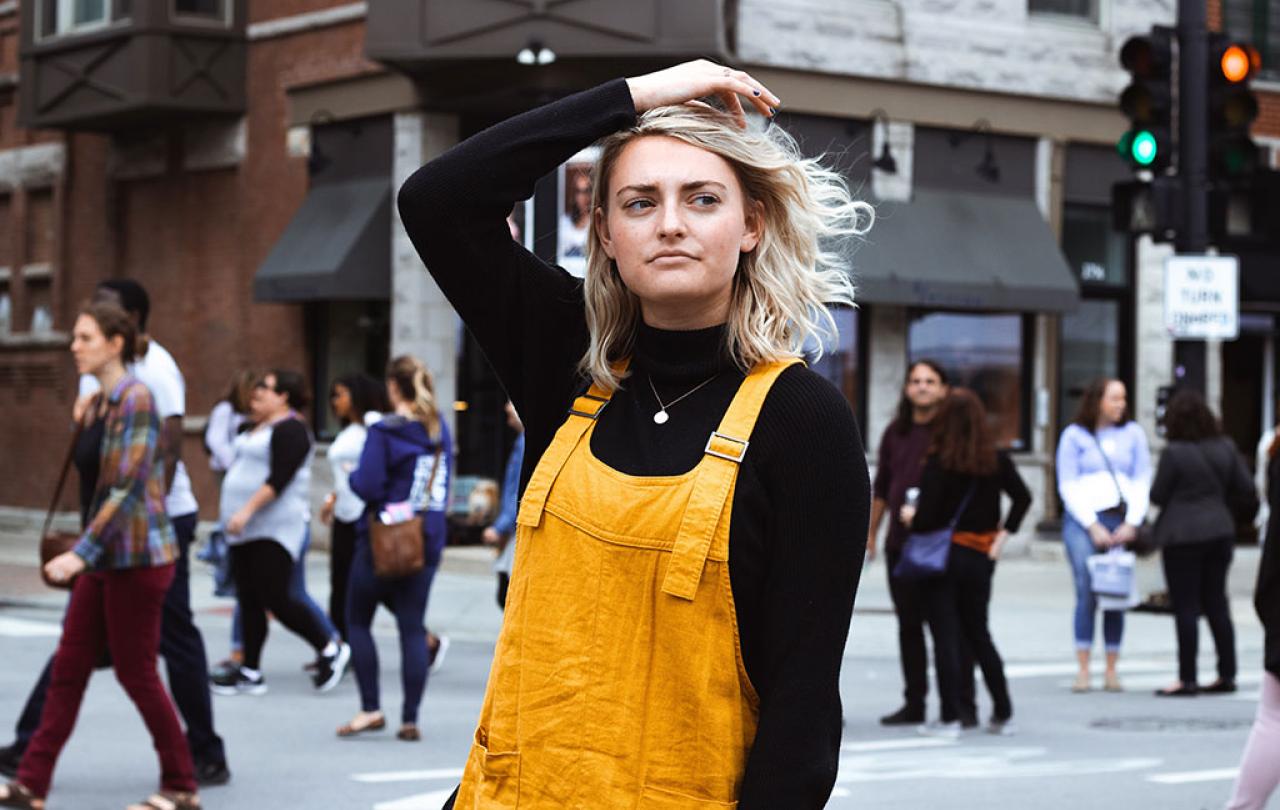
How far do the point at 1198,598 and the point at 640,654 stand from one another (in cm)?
988

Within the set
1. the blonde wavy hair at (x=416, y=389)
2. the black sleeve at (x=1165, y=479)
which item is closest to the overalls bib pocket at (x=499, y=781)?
the blonde wavy hair at (x=416, y=389)

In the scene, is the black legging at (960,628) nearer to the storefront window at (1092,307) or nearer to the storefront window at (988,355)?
the storefront window at (988,355)

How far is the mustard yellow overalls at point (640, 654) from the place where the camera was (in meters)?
2.76

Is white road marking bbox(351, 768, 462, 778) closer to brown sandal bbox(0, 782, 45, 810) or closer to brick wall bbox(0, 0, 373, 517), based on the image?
brown sandal bbox(0, 782, 45, 810)

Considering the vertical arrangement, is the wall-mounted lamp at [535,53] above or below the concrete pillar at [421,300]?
above

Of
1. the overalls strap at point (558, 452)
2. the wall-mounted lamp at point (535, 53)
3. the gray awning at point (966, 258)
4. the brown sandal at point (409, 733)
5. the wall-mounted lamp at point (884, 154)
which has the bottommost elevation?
the brown sandal at point (409, 733)

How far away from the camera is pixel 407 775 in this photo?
8414 mm

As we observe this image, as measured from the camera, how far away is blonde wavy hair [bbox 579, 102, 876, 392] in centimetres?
292

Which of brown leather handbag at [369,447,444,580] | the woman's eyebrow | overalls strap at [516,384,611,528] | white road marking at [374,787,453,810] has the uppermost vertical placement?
the woman's eyebrow

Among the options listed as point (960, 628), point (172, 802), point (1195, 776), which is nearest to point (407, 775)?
point (172, 802)

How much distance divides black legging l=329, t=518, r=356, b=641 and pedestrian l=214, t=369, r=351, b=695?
273 millimetres

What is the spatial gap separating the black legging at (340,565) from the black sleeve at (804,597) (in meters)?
8.76

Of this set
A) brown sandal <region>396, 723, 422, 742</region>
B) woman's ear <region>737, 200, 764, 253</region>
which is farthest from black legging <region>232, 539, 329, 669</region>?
woman's ear <region>737, 200, 764, 253</region>

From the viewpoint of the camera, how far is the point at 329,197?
21.3 metres
